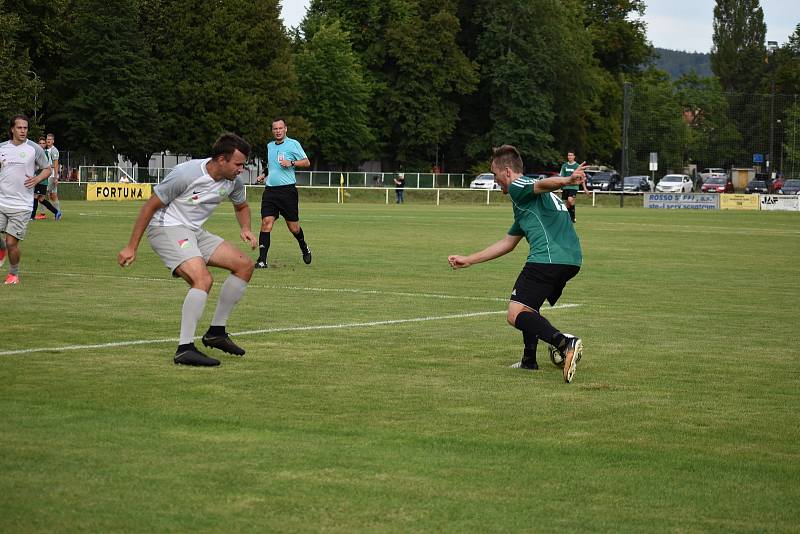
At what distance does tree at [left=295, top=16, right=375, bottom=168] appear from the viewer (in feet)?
287

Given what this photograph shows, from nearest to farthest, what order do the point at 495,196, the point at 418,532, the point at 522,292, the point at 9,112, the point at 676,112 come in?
1. the point at 418,532
2. the point at 522,292
3. the point at 9,112
4. the point at 495,196
5. the point at 676,112

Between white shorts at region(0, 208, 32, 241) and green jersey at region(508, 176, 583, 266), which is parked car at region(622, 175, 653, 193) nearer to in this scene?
Result: white shorts at region(0, 208, 32, 241)

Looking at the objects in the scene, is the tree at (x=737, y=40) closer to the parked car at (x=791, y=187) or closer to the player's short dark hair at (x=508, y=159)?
the parked car at (x=791, y=187)

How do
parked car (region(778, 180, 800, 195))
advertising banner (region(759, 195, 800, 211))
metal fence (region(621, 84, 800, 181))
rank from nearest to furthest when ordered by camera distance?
advertising banner (region(759, 195, 800, 211))
metal fence (region(621, 84, 800, 181))
parked car (region(778, 180, 800, 195))

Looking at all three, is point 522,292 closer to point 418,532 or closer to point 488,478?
point 488,478

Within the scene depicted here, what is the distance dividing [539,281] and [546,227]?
1.41ft

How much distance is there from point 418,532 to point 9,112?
6345 cm

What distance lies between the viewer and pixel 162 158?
314 ft

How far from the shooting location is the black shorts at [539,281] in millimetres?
9828

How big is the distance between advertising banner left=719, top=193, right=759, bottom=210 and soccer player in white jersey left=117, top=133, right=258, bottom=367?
58638 millimetres

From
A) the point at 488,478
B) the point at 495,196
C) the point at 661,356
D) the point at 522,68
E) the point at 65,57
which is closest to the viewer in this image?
the point at 488,478

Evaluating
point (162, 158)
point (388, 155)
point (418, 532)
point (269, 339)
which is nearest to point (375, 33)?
point (388, 155)

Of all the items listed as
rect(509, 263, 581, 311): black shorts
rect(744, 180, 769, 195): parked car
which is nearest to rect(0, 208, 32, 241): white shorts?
rect(509, 263, 581, 311): black shorts

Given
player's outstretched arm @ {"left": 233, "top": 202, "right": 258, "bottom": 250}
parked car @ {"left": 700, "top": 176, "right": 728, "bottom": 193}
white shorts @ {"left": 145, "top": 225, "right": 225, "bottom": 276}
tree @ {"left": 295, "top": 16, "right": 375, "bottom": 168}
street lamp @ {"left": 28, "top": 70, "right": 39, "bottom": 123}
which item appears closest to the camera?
white shorts @ {"left": 145, "top": 225, "right": 225, "bottom": 276}
